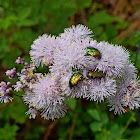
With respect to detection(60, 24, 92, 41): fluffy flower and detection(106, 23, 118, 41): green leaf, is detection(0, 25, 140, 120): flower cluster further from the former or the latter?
detection(106, 23, 118, 41): green leaf

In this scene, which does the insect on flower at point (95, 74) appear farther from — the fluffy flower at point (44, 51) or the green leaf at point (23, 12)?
the green leaf at point (23, 12)

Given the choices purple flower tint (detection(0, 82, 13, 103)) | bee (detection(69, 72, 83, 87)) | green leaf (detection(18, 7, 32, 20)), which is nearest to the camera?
bee (detection(69, 72, 83, 87))

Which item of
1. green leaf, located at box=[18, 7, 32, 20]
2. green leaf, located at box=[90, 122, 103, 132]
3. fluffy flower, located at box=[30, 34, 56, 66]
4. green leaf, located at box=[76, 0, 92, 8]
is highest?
green leaf, located at box=[76, 0, 92, 8]

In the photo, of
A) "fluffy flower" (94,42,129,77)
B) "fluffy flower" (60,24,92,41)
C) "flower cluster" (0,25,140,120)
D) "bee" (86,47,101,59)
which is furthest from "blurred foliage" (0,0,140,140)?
"bee" (86,47,101,59)

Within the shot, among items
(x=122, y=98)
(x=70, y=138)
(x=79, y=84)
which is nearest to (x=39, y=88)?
(x=79, y=84)

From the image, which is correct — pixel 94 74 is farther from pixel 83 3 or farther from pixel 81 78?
pixel 83 3

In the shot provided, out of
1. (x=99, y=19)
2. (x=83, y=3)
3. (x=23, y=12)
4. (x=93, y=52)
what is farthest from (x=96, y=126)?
(x=83, y=3)

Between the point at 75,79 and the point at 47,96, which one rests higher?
the point at 75,79
